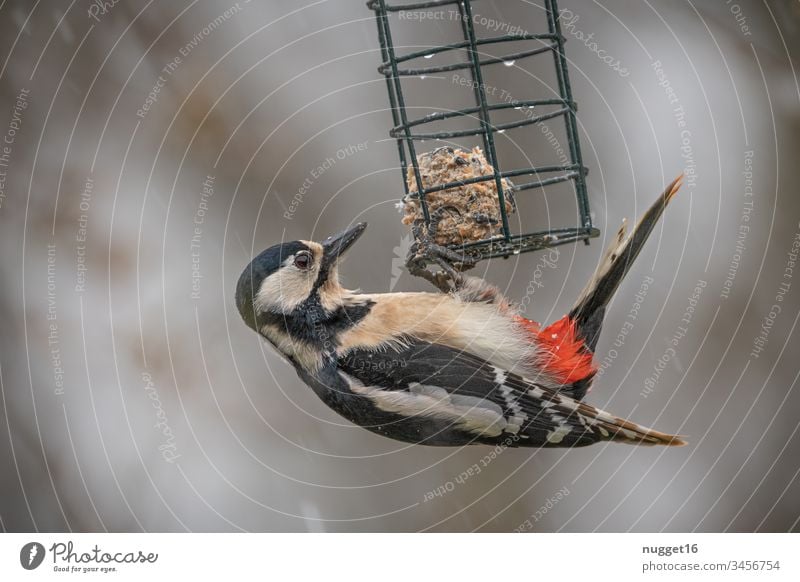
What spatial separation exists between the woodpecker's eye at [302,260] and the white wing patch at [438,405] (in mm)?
361

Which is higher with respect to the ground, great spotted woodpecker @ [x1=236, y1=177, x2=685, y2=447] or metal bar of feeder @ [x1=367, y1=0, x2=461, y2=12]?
metal bar of feeder @ [x1=367, y1=0, x2=461, y2=12]

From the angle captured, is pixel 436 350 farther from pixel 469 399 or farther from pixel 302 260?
pixel 302 260

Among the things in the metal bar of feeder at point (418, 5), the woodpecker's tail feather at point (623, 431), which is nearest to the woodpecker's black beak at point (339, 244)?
the metal bar of feeder at point (418, 5)

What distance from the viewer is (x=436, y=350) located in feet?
9.60

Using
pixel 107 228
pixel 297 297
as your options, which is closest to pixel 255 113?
pixel 107 228

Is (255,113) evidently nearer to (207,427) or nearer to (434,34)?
(434,34)

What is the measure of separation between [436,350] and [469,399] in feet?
0.61

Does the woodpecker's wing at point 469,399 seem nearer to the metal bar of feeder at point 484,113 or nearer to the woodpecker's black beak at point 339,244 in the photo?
the woodpecker's black beak at point 339,244

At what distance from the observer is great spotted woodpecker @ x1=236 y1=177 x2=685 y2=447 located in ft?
9.34

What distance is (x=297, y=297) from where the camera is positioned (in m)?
2.89

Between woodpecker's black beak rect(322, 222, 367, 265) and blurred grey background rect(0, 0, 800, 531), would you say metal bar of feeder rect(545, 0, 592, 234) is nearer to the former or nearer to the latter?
woodpecker's black beak rect(322, 222, 367, 265)

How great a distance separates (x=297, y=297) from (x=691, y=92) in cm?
271

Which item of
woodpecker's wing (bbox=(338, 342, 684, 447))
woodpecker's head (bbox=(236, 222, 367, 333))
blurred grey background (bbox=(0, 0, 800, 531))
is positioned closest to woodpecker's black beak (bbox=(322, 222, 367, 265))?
woodpecker's head (bbox=(236, 222, 367, 333))

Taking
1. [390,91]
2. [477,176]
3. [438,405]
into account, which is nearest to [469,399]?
[438,405]
